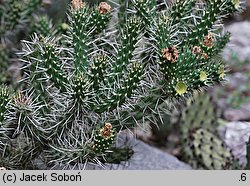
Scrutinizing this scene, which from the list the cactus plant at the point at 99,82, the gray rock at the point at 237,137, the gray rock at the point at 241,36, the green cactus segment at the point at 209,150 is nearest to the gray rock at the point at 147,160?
the green cactus segment at the point at 209,150

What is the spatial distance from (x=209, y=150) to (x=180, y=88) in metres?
1.35

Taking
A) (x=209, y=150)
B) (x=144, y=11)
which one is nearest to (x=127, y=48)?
(x=144, y=11)

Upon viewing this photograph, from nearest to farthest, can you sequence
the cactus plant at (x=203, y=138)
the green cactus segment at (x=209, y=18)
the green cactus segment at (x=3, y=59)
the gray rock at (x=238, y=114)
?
1. the green cactus segment at (x=209, y=18)
2. the green cactus segment at (x=3, y=59)
3. the cactus plant at (x=203, y=138)
4. the gray rock at (x=238, y=114)

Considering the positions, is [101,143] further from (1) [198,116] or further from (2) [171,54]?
(1) [198,116]

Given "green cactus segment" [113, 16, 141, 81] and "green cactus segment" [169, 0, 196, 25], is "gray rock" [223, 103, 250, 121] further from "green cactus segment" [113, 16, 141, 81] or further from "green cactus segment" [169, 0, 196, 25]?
"green cactus segment" [113, 16, 141, 81]

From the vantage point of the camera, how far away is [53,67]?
2643mm

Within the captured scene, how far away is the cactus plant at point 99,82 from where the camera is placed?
8.52 ft

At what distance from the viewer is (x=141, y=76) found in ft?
8.55

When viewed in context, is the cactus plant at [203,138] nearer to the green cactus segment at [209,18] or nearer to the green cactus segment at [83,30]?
the green cactus segment at [209,18]
